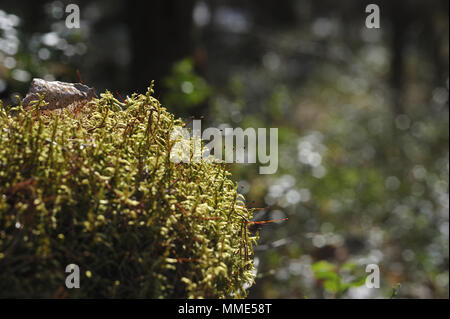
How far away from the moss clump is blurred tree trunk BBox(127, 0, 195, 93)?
3.38 metres

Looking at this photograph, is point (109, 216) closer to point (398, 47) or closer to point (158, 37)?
point (158, 37)

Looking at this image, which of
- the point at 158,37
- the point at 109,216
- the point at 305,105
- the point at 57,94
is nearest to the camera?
the point at 109,216

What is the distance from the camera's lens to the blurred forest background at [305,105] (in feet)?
12.9

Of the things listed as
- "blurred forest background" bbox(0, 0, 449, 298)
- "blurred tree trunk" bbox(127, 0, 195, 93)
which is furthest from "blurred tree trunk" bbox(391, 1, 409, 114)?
"blurred tree trunk" bbox(127, 0, 195, 93)

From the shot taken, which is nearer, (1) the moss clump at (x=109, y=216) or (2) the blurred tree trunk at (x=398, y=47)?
(1) the moss clump at (x=109, y=216)

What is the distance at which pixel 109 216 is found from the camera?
1212 mm

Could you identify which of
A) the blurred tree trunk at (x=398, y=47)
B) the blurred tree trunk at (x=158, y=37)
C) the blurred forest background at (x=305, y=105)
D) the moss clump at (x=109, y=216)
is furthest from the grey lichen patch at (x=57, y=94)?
the blurred tree trunk at (x=398, y=47)
